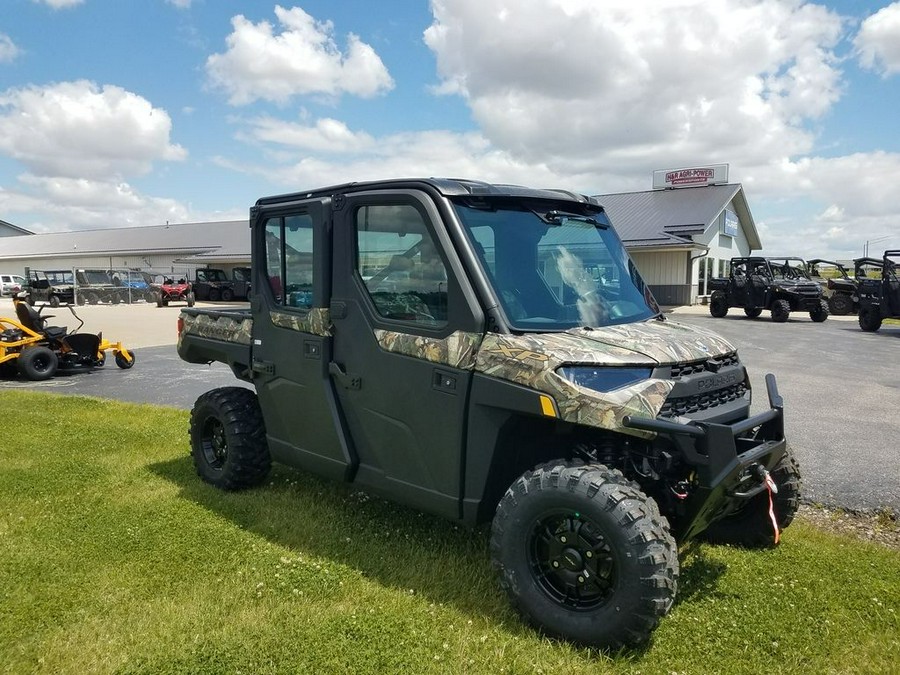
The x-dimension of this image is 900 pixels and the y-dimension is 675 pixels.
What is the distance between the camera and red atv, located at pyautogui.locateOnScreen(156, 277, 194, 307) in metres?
34.1

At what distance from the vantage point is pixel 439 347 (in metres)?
→ 3.62

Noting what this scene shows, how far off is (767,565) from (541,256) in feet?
7.41

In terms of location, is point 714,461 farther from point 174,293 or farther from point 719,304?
point 174,293

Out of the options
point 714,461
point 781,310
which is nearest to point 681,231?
point 781,310

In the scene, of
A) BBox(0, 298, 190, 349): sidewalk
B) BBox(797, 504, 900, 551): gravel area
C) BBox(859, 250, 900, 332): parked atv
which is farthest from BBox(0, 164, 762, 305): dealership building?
BBox(797, 504, 900, 551): gravel area

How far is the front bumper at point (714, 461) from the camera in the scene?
9.89 ft

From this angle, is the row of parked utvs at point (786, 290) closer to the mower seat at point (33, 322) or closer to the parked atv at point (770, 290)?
the parked atv at point (770, 290)

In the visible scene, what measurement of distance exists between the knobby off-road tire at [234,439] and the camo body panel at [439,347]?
180cm

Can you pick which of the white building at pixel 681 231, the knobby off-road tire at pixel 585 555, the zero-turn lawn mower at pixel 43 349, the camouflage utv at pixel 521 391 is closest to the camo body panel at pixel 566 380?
the camouflage utv at pixel 521 391

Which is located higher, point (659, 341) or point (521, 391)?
point (659, 341)

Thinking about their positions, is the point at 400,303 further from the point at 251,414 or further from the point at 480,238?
the point at 251,414

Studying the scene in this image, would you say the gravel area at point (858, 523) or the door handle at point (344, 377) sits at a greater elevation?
the door handle at point (344, 377)

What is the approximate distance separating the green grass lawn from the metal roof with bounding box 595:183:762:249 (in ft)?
88.7

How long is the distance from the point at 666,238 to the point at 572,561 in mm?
29291
